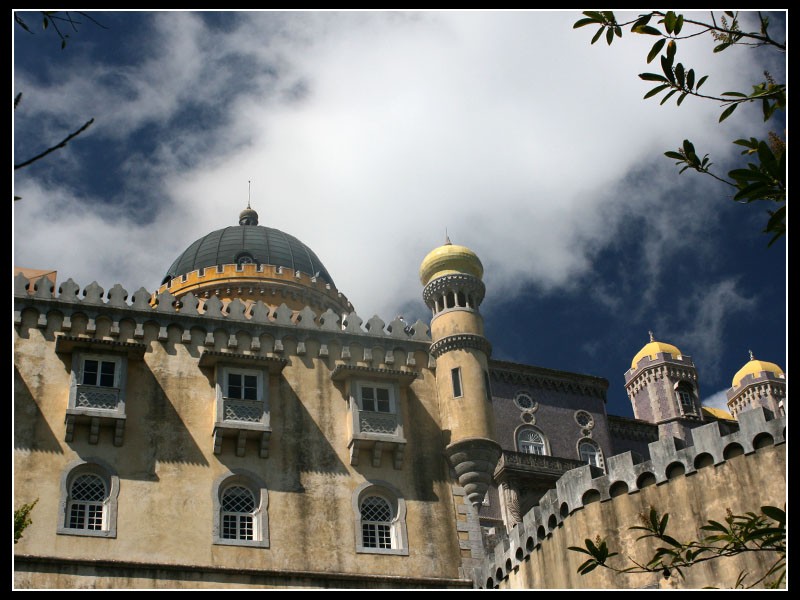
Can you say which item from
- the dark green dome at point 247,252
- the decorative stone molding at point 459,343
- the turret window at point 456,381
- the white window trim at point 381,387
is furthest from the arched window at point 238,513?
the dark green dome at point 247,252

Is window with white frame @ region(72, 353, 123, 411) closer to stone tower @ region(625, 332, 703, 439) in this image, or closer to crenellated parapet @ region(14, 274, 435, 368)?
crenellated parapet @ region(14, 274, 435, 368)

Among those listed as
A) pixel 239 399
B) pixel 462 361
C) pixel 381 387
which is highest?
pixel 462 361

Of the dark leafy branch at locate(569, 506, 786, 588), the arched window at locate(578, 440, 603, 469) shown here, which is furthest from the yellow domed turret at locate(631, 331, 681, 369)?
the dark leafy branch at locate(569, 506, 786, 588)

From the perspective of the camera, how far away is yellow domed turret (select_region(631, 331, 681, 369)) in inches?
2425

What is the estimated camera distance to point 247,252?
41.4m

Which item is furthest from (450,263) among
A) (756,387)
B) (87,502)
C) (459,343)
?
(756,387)

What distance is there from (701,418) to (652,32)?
51.9 meters

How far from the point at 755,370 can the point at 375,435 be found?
4711 cm

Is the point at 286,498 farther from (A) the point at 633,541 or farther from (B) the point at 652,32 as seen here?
(B) the point at 652,32

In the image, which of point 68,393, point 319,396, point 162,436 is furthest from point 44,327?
point 319,396

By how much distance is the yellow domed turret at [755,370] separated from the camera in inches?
2643

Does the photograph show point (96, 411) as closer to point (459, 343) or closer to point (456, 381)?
point (456, 381)

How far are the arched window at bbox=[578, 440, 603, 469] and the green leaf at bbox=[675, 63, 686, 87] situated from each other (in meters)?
38.4

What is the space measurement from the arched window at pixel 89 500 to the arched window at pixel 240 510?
246cm
